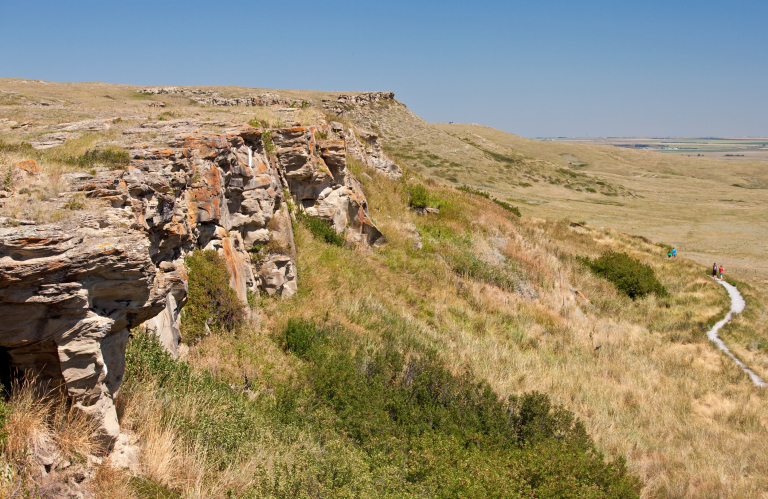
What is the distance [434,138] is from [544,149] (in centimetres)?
5055

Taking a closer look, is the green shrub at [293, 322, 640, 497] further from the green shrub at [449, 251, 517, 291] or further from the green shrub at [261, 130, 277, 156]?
the green shrub at [449, 251, 517, 291]

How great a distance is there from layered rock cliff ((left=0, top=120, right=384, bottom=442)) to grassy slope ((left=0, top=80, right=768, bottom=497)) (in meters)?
0.77

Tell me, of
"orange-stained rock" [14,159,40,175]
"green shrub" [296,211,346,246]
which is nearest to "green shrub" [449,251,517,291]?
"green shrub" [296,211,346,246]

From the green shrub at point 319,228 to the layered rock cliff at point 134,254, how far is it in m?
1.00

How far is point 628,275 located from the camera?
69.5 feet

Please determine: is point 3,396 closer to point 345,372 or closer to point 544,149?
point 345,372

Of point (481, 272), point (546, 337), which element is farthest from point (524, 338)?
point (481, 272)

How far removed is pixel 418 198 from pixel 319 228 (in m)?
8.10

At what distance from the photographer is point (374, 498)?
4289 mm

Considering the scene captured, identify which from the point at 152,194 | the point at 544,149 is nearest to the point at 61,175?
the point at 152,194

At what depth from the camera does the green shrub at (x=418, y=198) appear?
68.2ft

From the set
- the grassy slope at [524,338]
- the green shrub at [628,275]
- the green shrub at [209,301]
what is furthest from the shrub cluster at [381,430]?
the green shrub at [628,275]

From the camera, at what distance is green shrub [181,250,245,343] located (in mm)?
7329

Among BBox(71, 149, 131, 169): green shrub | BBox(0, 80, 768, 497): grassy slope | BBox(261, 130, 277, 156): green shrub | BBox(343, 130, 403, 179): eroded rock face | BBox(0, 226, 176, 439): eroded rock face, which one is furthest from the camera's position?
BBox(343, 130, 403, 179): eroded rock face
